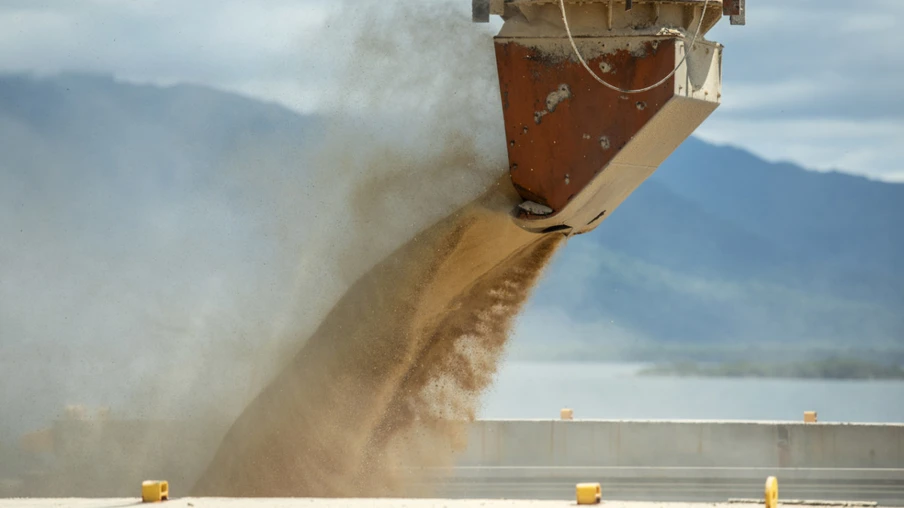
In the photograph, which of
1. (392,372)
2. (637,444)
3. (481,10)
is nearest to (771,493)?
(392,372)

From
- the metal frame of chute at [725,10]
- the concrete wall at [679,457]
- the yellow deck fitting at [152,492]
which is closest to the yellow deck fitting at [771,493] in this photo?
the metal frame of chute at [725,10]

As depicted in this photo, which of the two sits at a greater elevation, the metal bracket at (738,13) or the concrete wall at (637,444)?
the metal bracket at (738,13)

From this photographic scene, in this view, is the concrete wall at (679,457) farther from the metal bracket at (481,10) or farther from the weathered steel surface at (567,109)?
the metal bracket at (481,10)

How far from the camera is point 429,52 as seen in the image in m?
14.0

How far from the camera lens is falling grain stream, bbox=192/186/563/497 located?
13703 mm

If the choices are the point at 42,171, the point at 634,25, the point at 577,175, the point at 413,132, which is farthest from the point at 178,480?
the point at 42,171

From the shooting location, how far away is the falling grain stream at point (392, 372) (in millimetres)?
13703

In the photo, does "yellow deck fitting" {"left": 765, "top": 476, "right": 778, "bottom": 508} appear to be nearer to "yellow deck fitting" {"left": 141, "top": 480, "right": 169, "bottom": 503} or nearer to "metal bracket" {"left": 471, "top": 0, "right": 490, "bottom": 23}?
"metal bracket" {"left": 471, "top": 0, "right": 490, "bottom": 23}

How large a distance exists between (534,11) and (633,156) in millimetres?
1794

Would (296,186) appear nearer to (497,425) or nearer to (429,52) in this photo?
(429,52)

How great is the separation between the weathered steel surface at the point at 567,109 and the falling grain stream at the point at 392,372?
78 cm

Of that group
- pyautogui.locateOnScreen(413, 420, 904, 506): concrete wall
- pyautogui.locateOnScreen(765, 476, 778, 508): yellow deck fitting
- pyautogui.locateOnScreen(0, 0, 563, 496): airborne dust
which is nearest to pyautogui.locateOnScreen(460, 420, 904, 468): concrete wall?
pyautogui.locateOnScreen(413, 420, 904, 506): concrete wall

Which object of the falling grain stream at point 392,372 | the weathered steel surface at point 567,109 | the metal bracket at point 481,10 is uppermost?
the metal bracket at point 481,10

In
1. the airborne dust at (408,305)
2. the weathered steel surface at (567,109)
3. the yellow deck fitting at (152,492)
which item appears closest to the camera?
the weathered steel surface at (567,109)
